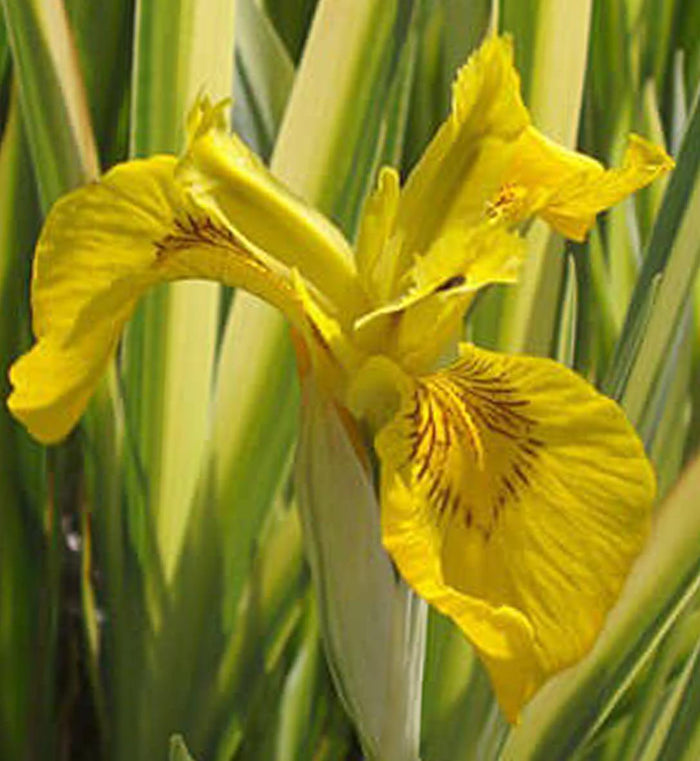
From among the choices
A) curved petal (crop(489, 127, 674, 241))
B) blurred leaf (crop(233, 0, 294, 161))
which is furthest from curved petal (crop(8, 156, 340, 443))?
blurred leaf (crop(233, 0, 294, 161))

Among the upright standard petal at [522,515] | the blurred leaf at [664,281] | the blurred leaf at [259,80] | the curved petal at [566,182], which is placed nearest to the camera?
the upright standard petal at [522,515]

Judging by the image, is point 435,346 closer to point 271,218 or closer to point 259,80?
point 271,218

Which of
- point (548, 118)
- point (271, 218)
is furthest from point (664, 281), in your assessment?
point (271, 218)

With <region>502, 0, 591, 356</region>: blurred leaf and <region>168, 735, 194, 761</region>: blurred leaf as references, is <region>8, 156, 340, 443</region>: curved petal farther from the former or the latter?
<region>502, 0, 591, 356</region>: blurred leaf

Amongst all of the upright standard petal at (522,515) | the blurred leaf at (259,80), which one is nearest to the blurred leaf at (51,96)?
the blurred leaf at (259,80)

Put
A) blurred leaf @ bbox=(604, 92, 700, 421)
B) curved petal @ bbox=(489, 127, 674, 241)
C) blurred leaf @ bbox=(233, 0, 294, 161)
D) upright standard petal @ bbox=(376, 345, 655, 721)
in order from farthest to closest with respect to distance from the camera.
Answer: blurred leaf @ bbox=(233, 0, 294, 161), blurred leaf @ bbox=(604, 92, 700, 421), curved petal @ bbox=(489, 127, 674, 241), upright standard petal @ bbox=(376, 345, 655, 721)

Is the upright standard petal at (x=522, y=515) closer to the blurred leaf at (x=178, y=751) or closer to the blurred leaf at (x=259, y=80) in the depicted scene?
the blurred leaf at (x=178, y=751)

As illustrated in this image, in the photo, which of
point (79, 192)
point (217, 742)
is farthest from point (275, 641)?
point (79, 192)

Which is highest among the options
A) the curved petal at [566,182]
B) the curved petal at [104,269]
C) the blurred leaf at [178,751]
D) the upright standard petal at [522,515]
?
the curved petal at [566,182]
